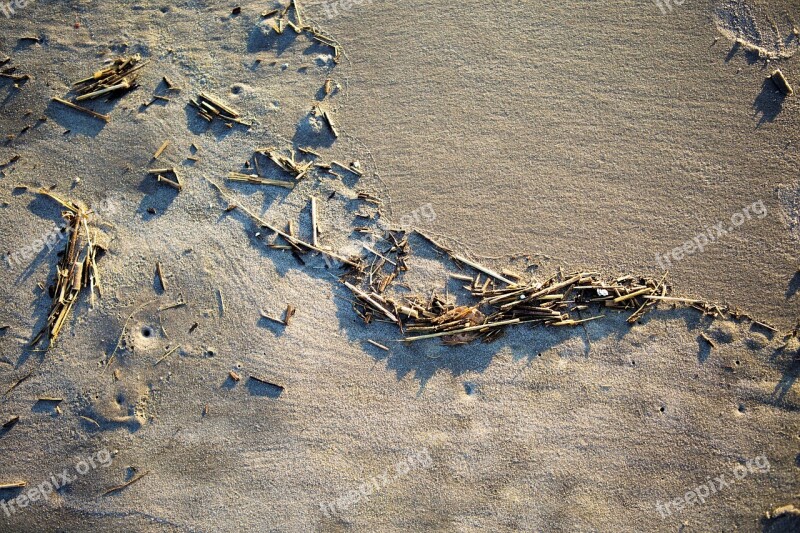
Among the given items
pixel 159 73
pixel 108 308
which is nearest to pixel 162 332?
pixel 108 308

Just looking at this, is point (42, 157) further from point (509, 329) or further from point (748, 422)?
point (748, 422)

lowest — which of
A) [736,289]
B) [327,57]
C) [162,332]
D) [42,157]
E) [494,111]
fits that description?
[162,332]

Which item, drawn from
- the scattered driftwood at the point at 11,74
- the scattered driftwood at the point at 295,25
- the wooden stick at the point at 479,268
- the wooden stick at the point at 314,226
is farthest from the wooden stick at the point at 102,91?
the wooden stick at the point at 479,268

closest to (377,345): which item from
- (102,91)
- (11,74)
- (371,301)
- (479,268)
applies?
(371,301)

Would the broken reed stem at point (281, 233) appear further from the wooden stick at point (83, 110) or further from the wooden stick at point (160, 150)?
the wooden stick at point (83, 110)

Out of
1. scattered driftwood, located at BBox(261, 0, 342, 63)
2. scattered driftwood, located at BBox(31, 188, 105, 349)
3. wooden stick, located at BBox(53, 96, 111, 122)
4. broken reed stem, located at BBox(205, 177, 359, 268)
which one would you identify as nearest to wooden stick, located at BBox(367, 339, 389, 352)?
broken reed stem, located at BBox(205, 177, 359, 268)
